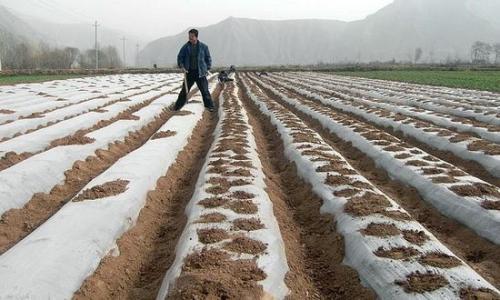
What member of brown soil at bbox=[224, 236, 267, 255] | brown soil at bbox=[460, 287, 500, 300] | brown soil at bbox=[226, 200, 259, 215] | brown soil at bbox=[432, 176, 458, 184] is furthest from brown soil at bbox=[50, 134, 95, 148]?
brown soil at bbox=[460, 287, 500, 300]

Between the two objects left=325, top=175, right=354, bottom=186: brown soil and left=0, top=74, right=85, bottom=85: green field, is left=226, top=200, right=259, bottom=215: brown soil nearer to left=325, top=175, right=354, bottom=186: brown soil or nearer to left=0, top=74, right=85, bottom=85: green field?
left=325, top=175, right=354, bottom=186: brown soil

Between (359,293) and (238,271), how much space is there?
3.04 ft

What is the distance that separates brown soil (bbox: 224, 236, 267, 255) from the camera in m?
3.96

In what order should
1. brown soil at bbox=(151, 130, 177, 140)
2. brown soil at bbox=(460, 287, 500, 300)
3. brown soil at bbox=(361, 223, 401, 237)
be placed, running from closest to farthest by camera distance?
brown soil at bbox=(460, 287, 500, 300) < brown soil at bbox=(361, 223, 401, 237) < brown soil at bbox=(151, 130, 177, 140)

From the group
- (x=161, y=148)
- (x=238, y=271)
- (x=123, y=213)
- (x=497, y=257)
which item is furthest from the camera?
(x=161, y=148)

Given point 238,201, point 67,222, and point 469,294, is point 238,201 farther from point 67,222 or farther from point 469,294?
point 469,294

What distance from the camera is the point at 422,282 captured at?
3414mm

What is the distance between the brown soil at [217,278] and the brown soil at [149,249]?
0.41m

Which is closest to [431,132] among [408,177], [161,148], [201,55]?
[408,177]

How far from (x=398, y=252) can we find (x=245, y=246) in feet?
4.12

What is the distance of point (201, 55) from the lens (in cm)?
1270

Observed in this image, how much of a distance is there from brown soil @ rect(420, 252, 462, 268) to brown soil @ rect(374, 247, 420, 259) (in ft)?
0.33

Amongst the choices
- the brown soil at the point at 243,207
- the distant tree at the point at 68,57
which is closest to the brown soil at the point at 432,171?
the brown soil at the point at 243,207

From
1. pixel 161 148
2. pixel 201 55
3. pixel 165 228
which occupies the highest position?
pixel 201 55
